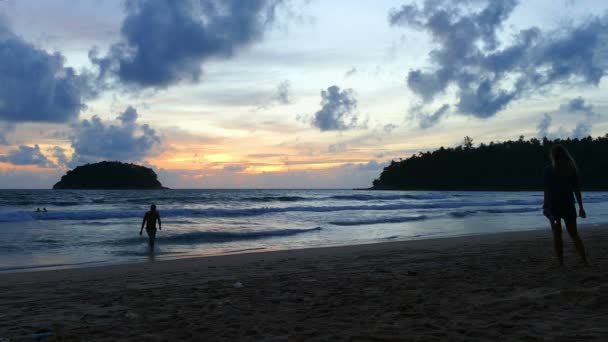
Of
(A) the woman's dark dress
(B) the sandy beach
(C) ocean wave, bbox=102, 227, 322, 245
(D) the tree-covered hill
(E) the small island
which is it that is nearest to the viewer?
(B) the sandy beach

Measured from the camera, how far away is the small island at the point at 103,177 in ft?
389

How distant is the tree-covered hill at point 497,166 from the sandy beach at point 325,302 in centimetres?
10439

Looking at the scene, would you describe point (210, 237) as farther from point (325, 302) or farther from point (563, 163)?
point (563, 163)

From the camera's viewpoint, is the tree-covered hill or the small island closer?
the tree-covered hill

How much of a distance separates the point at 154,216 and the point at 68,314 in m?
9.72

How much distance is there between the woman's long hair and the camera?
694 centimetres

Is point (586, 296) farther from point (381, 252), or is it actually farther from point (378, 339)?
point (381, 252)

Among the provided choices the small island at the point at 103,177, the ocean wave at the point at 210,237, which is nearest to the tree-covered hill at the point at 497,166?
the small island at the point at 103,177

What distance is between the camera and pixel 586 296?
5.03m

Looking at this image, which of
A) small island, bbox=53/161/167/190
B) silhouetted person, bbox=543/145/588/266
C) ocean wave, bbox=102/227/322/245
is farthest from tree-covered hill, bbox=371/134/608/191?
silhouetted person, bbox=543/145/588/266

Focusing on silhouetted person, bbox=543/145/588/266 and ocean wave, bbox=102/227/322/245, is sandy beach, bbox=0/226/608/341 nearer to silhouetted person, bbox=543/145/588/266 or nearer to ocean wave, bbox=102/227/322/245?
silhouetted person, bbox=543/145/588/266

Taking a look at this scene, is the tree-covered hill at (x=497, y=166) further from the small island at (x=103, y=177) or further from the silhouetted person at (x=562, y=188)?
the silhouetted person at (x=562, y=188)

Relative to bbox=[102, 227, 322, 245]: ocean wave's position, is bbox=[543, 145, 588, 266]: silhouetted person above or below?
above

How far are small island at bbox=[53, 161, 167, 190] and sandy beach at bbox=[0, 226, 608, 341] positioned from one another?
119 metres
